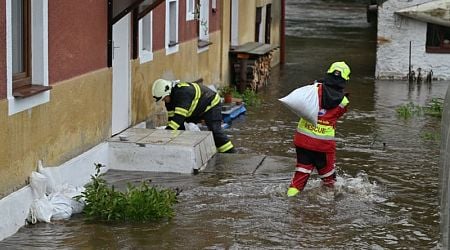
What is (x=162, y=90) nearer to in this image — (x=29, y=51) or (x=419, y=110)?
(x=29, y=51)

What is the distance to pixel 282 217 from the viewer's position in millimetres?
9297

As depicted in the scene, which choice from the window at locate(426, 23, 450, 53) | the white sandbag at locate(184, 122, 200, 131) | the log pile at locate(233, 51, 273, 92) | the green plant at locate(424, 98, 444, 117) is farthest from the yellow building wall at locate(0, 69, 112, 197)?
the window at locate(426, 23, 450, 53)

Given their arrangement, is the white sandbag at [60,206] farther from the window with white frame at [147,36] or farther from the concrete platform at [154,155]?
the window with white frame at [147,36]

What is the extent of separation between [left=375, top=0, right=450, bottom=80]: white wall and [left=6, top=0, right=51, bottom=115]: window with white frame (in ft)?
50.3

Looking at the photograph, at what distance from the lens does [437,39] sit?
23.8m

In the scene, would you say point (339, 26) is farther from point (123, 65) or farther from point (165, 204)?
point (165, 204)

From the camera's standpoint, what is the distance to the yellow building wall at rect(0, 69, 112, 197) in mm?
8352

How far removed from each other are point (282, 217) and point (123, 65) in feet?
12.9

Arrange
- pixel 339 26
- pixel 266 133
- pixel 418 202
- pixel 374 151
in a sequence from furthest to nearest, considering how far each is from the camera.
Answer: pixel 339 26 → pixel 266 133 → pixel 374 151 → pixel 418 202

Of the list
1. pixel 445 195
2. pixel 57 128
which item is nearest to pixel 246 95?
pixel 57 128

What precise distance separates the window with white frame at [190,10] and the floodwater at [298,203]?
195cm

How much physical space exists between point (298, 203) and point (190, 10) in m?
7.59

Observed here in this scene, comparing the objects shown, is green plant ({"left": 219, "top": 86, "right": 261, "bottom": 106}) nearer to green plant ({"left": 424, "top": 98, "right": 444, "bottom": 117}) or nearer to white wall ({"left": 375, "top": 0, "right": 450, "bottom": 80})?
green plant ({"left": 424, "top": 98, "right": 444, "bottom": 117})

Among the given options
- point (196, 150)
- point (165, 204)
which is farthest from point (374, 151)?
point (165, 204)
